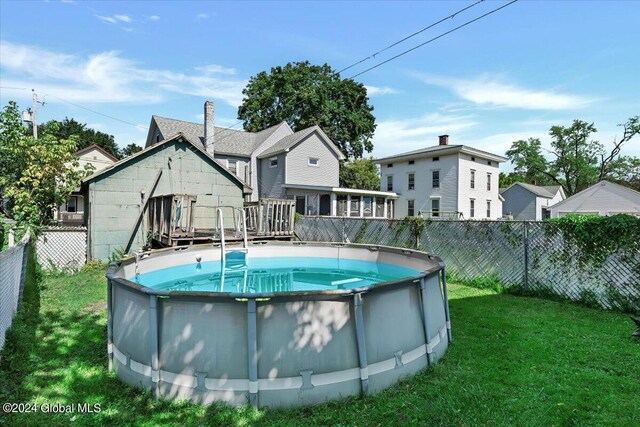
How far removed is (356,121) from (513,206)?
2106cm

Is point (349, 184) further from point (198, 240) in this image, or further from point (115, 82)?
point (198, 240)

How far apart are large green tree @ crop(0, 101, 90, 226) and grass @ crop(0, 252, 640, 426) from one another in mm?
8290

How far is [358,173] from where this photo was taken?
40.5m

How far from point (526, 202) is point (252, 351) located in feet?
140

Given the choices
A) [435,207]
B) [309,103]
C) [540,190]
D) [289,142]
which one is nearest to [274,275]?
[289,142]

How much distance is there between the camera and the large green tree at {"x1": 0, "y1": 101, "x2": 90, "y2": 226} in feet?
40.1

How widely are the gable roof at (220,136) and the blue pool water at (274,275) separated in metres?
14.7

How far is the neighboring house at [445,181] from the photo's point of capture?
86.1 ft

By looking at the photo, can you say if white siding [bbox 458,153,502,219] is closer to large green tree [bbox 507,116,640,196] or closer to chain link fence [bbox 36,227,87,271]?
large green tree [bbox 507,116,640,196]

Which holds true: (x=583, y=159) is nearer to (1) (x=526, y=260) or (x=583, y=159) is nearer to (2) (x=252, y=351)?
(1) (x=526, y=260)

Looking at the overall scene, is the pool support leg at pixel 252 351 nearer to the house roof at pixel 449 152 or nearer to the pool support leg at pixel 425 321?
the pool support leg at pixel 425 321

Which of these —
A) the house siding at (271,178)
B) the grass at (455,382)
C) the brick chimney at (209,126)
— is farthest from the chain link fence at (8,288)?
the house siding at (271,178)

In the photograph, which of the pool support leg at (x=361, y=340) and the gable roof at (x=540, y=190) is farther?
the gable roof at (x=540, y=190)

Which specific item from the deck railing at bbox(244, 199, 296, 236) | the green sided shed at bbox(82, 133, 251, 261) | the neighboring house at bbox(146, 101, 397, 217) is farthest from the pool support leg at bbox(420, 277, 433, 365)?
the neighboring house at bbox(146, 101, 397, 217)
